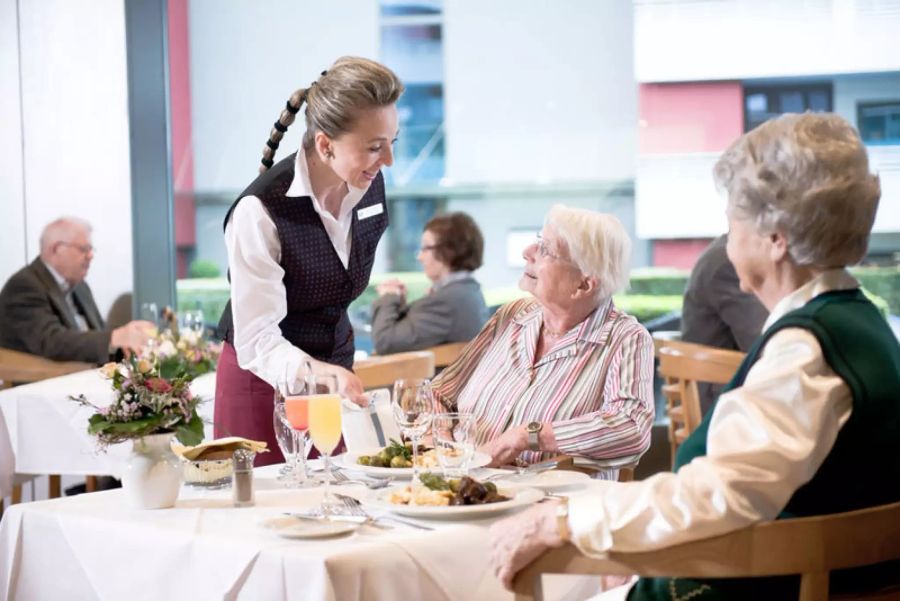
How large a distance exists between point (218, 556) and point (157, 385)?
1.36 ft

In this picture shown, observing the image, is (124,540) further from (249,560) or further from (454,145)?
(454,145)

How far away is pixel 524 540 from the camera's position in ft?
5.36

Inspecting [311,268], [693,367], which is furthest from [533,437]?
[693,367]

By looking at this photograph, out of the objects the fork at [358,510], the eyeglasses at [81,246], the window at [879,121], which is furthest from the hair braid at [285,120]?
the window at [879,121]

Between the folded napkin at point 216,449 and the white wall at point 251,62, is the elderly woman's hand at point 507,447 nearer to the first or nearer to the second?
the folded napkin at point 216,449

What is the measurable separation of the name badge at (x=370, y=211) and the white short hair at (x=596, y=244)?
1.55 ft

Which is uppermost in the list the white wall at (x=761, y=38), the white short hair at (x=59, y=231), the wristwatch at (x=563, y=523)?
the white wall at (x=761, y=38)

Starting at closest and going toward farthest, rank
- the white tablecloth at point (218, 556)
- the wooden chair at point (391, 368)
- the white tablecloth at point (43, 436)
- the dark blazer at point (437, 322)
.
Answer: the white tablecloth at point (218, 556) → the wooden chair at point (391, 368) → the white tablecloth at point (43, 436) → the dark blazer at point (437, 322)

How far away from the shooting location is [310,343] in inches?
116

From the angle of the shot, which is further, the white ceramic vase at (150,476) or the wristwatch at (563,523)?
the white ceramic vase at (150,476)

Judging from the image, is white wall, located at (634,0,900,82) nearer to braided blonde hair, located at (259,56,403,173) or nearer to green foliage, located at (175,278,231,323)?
green foliage, located at (175,278,231,323)

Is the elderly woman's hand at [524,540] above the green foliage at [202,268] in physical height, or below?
below

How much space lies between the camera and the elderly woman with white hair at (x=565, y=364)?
2.61 m

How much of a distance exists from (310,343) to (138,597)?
3.45 feet
